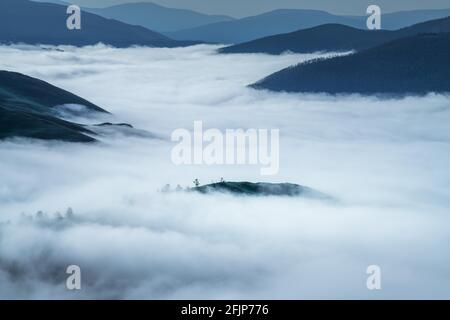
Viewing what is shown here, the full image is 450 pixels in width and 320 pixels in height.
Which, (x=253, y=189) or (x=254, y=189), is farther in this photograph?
(x=253, y=189)

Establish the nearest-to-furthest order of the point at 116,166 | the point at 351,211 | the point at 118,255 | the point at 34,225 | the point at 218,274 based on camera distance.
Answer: the point at 218,274, the point at 118,255, the point at 34,225, the point at 351,211, the point at 116,166

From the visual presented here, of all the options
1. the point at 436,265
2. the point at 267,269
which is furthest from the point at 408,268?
the point at 267,269

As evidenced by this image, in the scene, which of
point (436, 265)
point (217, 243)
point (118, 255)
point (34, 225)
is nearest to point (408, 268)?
point (436, 265)

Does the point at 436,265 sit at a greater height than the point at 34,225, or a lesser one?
lesser
